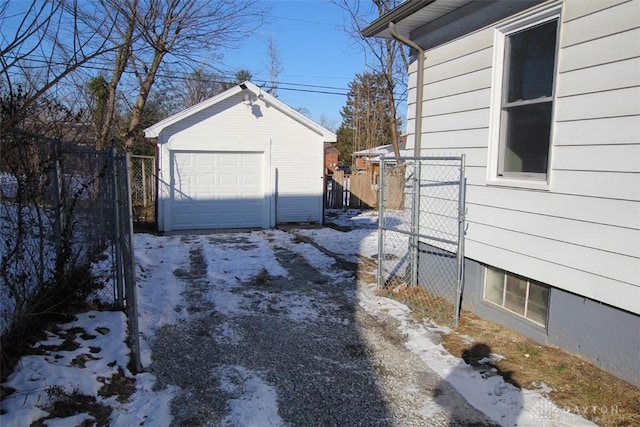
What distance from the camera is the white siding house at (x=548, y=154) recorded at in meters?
3.28

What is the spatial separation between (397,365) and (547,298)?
1548mm

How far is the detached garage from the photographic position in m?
11.5

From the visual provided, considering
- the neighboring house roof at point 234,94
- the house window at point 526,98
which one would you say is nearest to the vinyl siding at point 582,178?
the house window at point 526,98

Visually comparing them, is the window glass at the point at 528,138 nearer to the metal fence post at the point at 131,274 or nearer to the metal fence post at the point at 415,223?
the metal fence post at the point at 415,223

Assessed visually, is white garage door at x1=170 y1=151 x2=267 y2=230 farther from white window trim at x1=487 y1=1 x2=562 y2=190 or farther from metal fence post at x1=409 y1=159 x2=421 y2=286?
white window trim at x1=487 y1=1 x2=562 y2=190

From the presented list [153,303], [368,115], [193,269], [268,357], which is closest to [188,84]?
[368,115]

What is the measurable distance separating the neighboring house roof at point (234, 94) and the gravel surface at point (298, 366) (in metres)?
6.55

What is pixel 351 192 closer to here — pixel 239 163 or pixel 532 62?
pixel 239 163

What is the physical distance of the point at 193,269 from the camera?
7262mm

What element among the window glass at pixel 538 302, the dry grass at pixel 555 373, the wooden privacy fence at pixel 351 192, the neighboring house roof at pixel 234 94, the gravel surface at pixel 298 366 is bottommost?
the gravel surface at pixel 298 366

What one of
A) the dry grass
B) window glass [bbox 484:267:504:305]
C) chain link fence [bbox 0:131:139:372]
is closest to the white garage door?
chain link fence [bbox 0:131:139:372]

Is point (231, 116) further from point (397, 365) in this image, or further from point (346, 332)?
point (397, 365)

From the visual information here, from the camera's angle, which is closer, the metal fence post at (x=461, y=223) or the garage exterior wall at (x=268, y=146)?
the metal fence post at (x=461, y=223)

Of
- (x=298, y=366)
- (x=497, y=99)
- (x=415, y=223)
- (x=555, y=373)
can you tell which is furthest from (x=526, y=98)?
(x=298, y=366)
